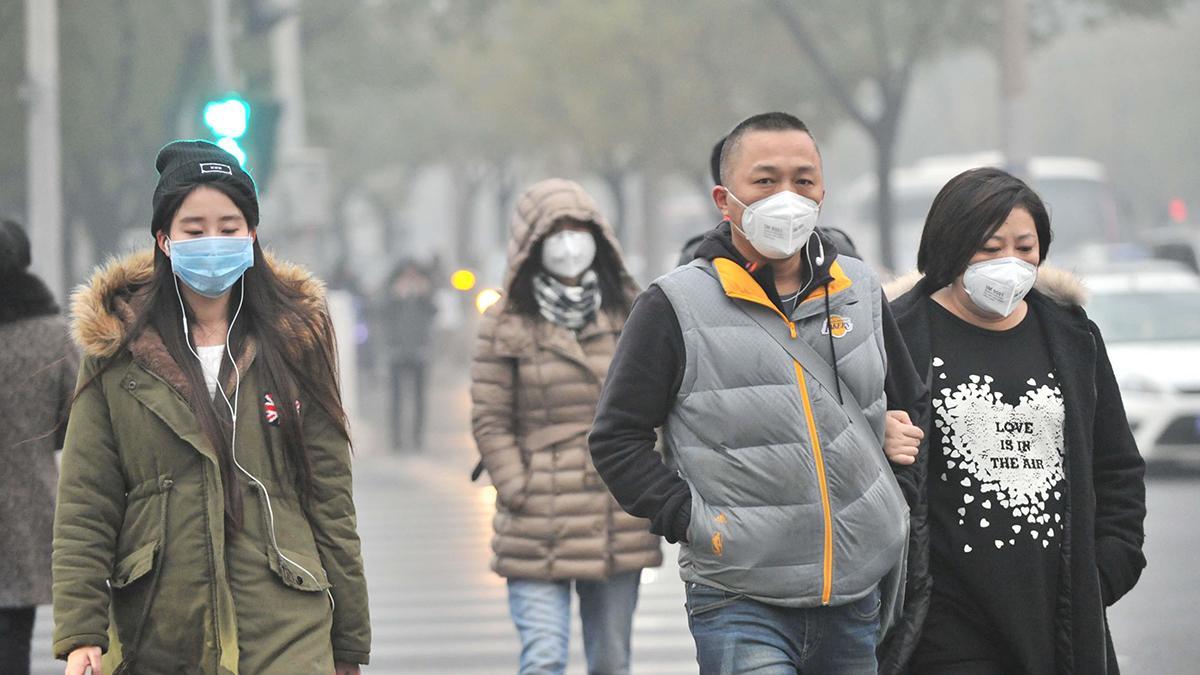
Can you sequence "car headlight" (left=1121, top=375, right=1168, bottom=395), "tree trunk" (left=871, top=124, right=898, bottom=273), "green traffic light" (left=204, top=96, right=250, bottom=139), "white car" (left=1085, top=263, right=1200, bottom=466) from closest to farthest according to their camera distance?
"green traffic light" (left=204, top=96, right=250, bottom=139) → "white car" (left=1085, top=263, right=1200, bottom=466) → "car headlight" (left=1121, top=375, right=1168, bottom=395) → "tree trunk" (left=871, top=124, right=898, bottom=273)

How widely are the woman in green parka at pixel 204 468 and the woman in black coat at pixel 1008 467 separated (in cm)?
125

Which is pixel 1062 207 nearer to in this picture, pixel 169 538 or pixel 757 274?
pixel 757 274

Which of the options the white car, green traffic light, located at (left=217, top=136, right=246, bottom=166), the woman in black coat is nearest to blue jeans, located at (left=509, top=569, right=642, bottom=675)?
the woman in black coat

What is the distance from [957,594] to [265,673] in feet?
5.01

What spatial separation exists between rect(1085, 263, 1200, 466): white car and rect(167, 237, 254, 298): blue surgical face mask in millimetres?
10561

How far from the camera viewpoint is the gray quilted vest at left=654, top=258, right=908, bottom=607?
4.19 m

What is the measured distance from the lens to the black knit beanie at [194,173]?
4.27m

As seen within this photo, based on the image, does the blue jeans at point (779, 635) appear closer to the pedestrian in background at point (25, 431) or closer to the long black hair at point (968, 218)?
the long black hair at point (968, 218)

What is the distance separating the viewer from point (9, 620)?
5.71 meters

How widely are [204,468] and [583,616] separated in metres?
2.37

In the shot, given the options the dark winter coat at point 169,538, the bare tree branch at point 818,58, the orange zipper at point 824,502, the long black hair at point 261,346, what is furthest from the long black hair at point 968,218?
the bare tree branch at point 818,58

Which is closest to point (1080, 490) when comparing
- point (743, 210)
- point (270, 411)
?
point (743, 210)

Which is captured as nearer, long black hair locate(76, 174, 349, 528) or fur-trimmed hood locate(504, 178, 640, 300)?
long black hair locate(76, 174, 349, 528)

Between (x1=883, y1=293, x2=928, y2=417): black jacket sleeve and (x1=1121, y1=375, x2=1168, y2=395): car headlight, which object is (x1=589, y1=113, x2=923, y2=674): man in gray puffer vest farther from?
(x1=1121, y1=375, x2=1168, y2=395): car headlight
